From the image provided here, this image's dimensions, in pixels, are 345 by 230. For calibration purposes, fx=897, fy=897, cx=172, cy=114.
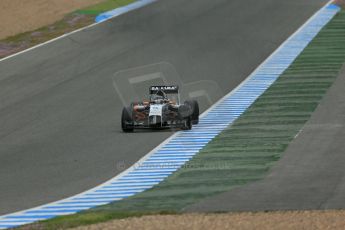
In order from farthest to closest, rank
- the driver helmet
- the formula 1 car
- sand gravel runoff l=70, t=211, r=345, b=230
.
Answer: the driver helmet → the formula 1 car → sand gravel runoff l=70, t=211, r=345, b=230

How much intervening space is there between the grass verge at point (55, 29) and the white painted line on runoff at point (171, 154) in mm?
10955

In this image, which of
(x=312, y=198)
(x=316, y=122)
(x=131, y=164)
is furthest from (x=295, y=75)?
(x=312, y=198)

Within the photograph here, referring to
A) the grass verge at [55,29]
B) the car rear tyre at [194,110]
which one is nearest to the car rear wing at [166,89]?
the car rear tyre at [194,110]

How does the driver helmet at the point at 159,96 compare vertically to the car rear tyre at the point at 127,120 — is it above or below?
above

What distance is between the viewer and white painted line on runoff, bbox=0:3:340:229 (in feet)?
56.1

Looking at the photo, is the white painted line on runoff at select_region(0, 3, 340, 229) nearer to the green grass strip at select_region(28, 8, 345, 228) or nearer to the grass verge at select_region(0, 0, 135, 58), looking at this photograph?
the green grass strip at select_region(28, 8, 345, 228)

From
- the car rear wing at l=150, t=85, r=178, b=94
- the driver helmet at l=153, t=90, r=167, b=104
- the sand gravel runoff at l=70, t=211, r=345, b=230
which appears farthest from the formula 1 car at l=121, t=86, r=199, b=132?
the sand gravel runoff at l=70, t=211, r=345, b=230

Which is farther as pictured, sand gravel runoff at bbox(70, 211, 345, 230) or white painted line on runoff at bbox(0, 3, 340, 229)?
white painted line on runoff at bbox(0, 3, 340, 229)

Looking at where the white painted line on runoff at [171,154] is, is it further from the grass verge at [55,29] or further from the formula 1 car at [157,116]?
the grass verge at [55,29]

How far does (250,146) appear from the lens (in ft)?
73.5

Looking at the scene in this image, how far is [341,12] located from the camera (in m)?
46.8

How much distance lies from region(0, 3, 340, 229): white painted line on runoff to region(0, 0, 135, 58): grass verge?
35.9 ft

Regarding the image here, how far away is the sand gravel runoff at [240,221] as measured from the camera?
50.1 ft

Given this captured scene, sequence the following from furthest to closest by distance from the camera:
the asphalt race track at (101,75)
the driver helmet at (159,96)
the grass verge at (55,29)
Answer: the grass verge at (55,29) → the driver helmet at (159,96) → the asphalt race track at (101,75)
